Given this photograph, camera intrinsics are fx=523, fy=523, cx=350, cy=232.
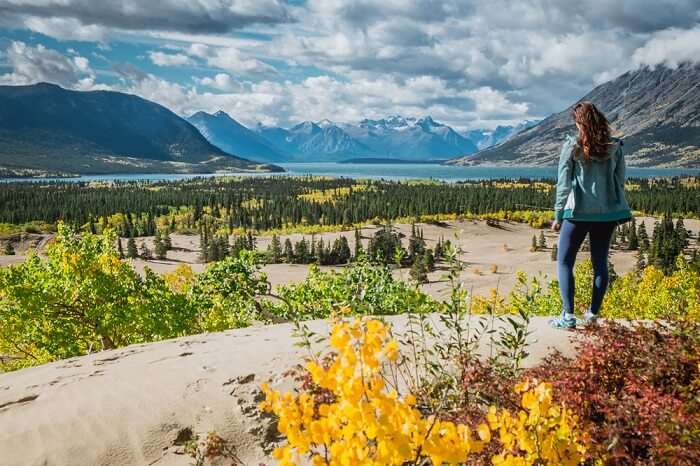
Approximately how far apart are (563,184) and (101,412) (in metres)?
6.22

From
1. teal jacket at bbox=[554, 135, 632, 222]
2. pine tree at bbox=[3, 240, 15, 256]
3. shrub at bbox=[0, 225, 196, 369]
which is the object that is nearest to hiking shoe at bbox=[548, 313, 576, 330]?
teal jacket at bbox=[554, 135, 632, 222]

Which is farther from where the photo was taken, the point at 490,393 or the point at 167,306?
the point at 167,306

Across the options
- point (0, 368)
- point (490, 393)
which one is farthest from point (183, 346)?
point (0, 368)

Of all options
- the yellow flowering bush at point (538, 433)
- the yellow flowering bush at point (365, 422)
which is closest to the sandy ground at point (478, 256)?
the yellow flowering bush at point (538, 433)

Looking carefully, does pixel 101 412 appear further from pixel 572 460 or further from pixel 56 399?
pixel 572 460

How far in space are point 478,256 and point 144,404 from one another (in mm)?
89115

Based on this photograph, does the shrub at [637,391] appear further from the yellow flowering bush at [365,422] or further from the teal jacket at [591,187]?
the teal jacket at [591,187]

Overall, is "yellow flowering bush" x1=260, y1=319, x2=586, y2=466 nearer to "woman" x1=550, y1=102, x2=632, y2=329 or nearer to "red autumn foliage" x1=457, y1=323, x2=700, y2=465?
"red autumn foliage" x1=457, y1=323, x2=700, y2=465

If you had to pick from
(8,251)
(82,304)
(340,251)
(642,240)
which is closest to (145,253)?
(8,251)

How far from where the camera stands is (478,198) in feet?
490

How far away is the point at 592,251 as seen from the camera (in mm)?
7043

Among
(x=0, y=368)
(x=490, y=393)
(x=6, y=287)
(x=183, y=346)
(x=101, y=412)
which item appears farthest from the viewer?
(x=0, y=368)

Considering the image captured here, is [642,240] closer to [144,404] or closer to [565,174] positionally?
[565,174]

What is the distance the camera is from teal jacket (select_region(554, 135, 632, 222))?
22.0 feet
